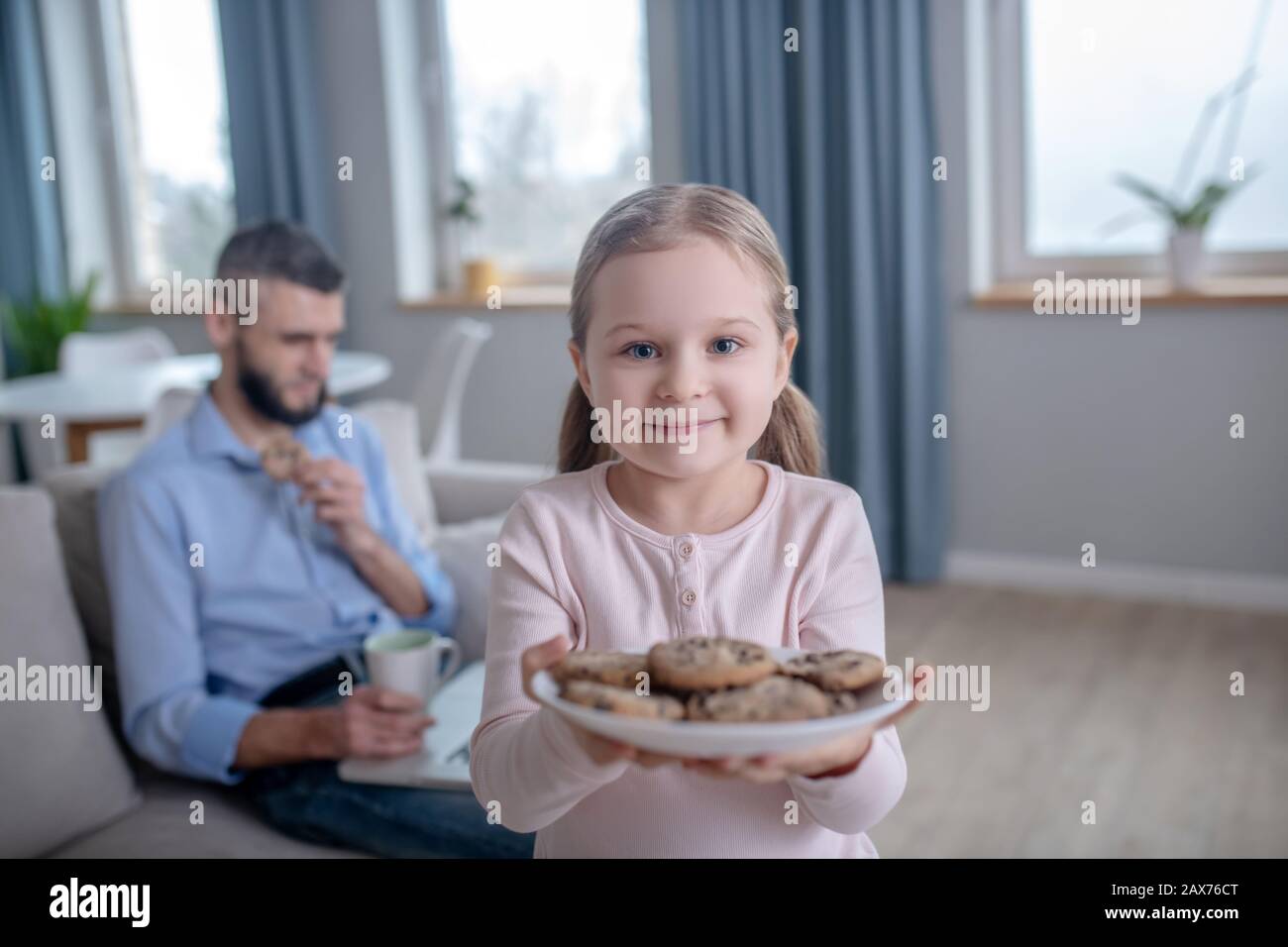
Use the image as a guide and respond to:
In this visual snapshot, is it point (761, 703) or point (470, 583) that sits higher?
point (761, 703)

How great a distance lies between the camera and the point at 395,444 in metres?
2.25

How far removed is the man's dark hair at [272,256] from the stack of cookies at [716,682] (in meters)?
1.18

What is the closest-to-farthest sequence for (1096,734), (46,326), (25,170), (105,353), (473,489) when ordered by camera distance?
(473,489) → (1096,734) → (105,353) → (46,326) → (25,170)

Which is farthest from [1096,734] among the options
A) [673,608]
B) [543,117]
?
[543,117]

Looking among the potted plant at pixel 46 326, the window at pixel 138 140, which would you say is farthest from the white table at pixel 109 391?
the window at pixel 138 140

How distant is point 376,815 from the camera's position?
143 cm

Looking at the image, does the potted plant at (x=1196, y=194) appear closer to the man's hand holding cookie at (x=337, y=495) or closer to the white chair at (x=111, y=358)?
the man's hand holding cookie at (x=337, y=495)

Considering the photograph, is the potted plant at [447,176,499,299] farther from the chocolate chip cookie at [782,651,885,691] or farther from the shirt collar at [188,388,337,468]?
the chocolate chip cookie at [782,651,885,691]

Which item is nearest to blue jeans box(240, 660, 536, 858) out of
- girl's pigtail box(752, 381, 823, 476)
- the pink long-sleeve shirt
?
the pink long-sleeve shirt

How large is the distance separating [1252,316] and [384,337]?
10.3 ft

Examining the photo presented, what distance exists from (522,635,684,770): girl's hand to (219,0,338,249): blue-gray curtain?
430 centimetres

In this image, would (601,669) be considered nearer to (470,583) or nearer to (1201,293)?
(470,583)

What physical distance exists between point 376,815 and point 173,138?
4.87m

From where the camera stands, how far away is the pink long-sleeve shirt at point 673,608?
0.94m
